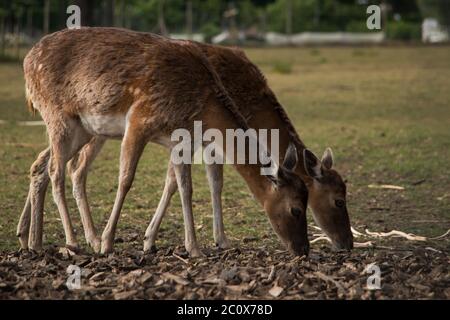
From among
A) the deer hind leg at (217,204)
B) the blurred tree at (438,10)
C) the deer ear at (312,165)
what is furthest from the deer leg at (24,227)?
the blurred tree at (438,10)

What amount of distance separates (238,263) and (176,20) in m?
69.4

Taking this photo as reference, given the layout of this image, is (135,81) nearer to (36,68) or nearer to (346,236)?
(36,68)

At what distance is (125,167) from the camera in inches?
343

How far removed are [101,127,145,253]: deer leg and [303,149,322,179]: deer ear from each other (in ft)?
4.90

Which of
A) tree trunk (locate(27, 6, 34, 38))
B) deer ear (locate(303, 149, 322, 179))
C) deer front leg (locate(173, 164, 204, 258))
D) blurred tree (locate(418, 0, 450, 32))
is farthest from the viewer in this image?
blurred tree (locate(418, 0, 450, 32))

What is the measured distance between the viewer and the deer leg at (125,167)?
856 cm

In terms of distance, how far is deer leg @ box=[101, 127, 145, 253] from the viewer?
28.1ft

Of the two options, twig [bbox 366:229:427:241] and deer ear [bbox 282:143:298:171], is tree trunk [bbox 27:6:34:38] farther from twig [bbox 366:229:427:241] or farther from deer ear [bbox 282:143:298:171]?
deer ear [bbox 282:143:298:171]

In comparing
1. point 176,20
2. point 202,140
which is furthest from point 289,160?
point 176,20

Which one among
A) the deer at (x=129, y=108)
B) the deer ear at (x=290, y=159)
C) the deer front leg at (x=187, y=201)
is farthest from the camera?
the deer front leg at (x=187, y=201)

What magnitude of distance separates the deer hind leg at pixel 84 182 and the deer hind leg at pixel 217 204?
1.07 metres

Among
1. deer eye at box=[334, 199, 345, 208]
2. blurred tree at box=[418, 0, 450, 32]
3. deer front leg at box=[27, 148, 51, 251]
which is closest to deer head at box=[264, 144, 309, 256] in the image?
deer eye at box=[334, 199, 345, 208]

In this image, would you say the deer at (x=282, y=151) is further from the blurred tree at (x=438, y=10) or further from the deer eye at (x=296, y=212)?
the blurred tree at (x=438, y=10)
